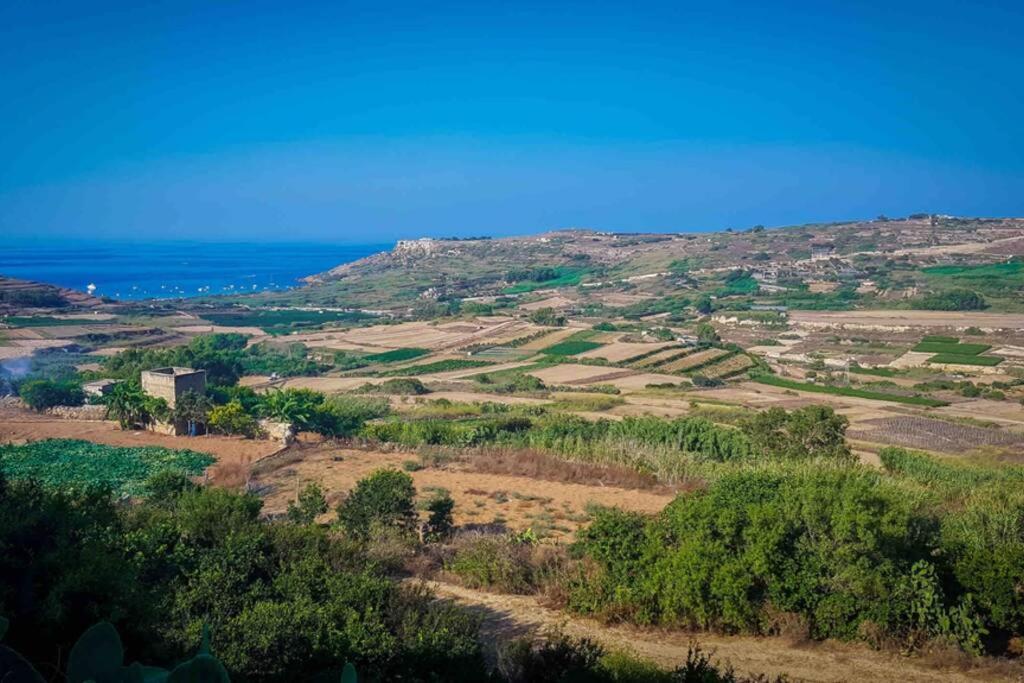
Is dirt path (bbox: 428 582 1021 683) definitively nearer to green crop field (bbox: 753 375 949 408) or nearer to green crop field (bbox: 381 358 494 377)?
green crop field (bbox: 753 375 949 408)

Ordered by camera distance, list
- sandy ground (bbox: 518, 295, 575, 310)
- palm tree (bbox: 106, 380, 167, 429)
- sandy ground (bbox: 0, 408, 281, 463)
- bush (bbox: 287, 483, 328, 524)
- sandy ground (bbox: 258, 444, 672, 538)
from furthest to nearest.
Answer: sandy ground (bbox: 518, 295, 575, 310), palm tree (bbox: 106, 380, 167, 429), sandy ground (bbox: 0, 408, 281, 463), sandy ground (bbox: 258, 444, 672, 538), bush (bbox: 287, 483, 328, 524)

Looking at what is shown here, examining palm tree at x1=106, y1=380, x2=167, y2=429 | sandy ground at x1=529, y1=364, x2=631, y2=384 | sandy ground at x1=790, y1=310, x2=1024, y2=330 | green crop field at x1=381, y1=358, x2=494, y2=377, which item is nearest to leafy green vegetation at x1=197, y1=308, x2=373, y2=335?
green crop field at x1=381, y1=358, x2=494, y2=377

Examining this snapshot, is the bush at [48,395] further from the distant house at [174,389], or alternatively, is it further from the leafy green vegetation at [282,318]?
the leafy green vegetation at [282,318]

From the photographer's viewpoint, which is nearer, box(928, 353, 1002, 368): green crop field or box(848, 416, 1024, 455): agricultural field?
box(848, 416, 1024, 455): agricultural field

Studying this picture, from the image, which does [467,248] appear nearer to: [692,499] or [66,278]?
[66,278]

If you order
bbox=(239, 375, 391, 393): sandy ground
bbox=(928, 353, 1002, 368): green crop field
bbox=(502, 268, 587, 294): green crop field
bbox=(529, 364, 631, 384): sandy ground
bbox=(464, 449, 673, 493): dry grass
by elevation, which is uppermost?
bbox=(502, 268, 587, 294): green crop field

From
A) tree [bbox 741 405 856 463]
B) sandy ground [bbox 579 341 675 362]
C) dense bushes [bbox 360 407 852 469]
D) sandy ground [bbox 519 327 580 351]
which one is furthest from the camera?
sandy ground [bbox 519 327 580 351]
